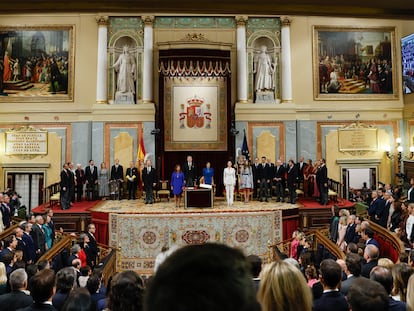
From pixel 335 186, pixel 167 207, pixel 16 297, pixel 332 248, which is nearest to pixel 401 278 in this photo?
pixel 16 297

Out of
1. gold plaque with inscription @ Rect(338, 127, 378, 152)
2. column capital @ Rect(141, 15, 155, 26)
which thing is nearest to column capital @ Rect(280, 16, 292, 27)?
gold plaque with inscription @ Rect(338, 127, 378, 152)

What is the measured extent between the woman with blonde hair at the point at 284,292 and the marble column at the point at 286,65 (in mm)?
13820

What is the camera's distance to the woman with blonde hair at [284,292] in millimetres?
1828

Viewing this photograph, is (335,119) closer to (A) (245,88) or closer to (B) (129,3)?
(A) (245,88)

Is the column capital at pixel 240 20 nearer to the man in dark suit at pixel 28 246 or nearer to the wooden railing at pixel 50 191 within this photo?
the wooden railing at pixel 50 191

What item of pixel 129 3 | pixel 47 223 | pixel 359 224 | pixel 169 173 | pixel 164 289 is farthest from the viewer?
pixel 169 173

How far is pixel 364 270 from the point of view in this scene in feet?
15.8

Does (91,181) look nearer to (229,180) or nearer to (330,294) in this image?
(229,180)

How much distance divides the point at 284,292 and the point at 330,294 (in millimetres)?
1337

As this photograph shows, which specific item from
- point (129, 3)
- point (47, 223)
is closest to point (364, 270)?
point (129, 3)

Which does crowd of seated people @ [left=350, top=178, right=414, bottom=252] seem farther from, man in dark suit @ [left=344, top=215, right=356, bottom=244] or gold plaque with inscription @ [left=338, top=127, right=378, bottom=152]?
gold plaque with inscription @ [left=338, top=127, right=378, bottom=152]

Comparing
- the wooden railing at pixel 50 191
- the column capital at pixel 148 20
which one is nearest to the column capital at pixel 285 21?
the column capital at pixel 148 20

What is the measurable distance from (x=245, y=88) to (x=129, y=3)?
1343 centimetres

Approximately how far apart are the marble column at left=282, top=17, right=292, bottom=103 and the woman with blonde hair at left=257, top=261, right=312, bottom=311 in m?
13.8
